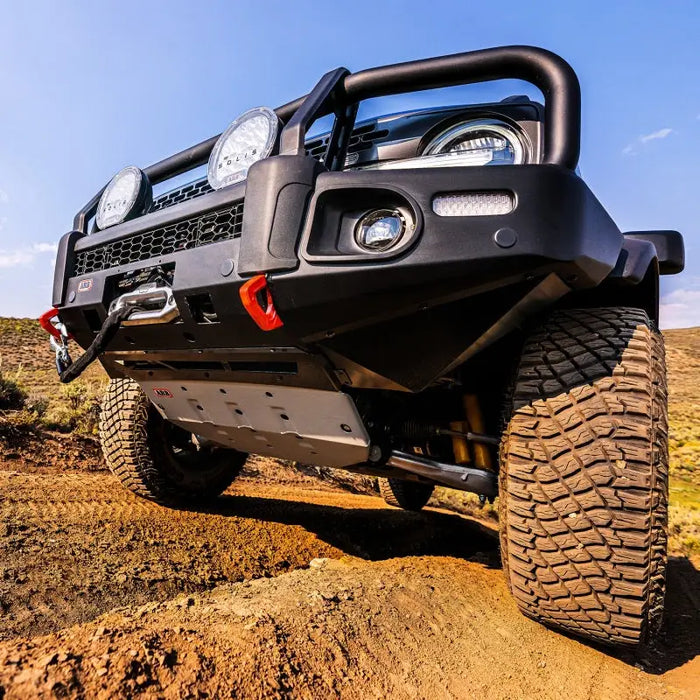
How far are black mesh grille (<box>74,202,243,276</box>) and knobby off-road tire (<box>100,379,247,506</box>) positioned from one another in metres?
1.04

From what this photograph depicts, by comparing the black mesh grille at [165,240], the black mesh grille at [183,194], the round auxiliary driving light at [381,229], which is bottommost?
the round auxiliary driving light at [381,229]

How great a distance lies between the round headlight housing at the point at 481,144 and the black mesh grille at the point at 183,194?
3.46ft

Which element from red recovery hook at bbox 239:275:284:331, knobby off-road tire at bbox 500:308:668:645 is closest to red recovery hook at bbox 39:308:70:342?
red recovery hook at bbox 239:275:284:331

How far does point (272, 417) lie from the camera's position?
226 cm

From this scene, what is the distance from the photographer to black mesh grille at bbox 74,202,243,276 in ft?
5.82

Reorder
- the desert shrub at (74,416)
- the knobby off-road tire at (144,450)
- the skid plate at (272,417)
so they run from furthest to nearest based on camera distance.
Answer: the desert shrub at (74,416) → the knobby off-road tire at (144,450) → the skid plate at (272,417)

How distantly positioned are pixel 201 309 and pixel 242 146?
703 mm

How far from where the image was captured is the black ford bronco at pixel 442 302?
1.47 metres

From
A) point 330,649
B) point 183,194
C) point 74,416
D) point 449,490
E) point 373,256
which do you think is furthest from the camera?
point 449,490

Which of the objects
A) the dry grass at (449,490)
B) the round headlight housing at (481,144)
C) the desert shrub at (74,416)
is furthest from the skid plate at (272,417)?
the desert shrub at (74,416)

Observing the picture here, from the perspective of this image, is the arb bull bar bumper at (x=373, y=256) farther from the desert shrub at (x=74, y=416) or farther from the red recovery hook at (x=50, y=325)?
the desert shrub at (x=74, y=416)

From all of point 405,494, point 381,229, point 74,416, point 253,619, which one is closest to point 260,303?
point 381,229

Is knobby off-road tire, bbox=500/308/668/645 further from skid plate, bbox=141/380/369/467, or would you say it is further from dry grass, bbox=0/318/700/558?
dry grass, bbox=0/318/700/558

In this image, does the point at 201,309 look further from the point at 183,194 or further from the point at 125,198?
the point at 125,198
